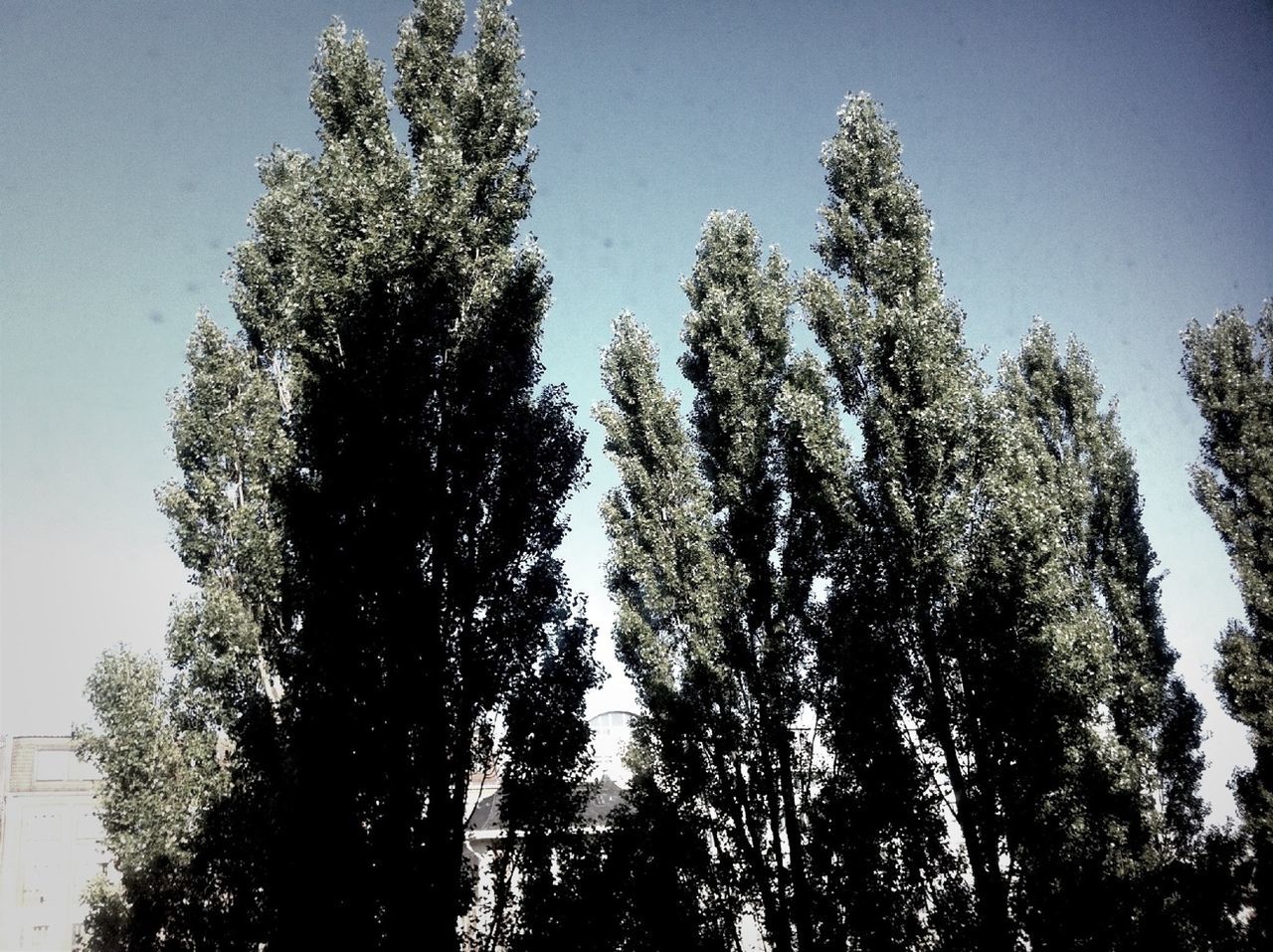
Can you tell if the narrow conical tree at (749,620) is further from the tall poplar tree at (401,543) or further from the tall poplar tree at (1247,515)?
the tall poplar tree at (1247,515)

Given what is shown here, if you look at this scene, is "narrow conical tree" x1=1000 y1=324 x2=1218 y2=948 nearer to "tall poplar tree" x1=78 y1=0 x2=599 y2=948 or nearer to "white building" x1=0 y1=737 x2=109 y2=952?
"tall poplar tree" x1=78 y1=0 x2=599 y2=948

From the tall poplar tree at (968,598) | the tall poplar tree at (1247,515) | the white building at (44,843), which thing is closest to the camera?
the tall poplar tree at (968,598)

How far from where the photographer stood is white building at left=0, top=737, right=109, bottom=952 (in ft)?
102

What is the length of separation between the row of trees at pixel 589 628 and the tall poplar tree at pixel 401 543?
60mm

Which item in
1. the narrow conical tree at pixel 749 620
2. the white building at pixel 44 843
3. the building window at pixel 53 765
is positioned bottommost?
the white building at pixel 44 843

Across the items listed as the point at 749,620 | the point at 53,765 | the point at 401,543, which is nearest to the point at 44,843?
the point at 53,765

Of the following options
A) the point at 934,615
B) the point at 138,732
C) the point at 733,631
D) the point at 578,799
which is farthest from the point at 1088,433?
the point at 138,732

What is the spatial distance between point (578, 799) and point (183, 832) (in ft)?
30.6

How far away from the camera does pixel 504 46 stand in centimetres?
1327

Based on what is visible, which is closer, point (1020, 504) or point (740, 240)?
point (1020, 504)

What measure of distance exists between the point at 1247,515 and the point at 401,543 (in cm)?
2265

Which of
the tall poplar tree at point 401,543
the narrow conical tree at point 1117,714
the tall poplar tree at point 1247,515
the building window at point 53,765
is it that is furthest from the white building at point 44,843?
the tall poplar tree at point 1247,515

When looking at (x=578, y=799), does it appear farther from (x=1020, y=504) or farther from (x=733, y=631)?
(x=1020, y=504)

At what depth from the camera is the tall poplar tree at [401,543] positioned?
8.52 m
